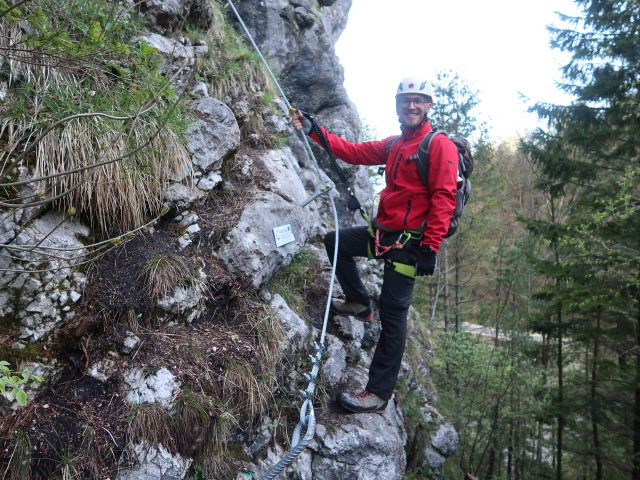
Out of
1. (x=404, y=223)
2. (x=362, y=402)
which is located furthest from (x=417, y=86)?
(x=362, y=402)

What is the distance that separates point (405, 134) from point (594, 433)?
8.98 meters

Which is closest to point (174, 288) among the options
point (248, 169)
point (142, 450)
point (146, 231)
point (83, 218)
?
point (146, 231)

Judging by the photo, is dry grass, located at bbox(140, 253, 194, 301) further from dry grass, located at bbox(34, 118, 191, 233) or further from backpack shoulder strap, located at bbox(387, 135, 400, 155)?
backpack shoulder strap, located at bbox(387, 135, 400, 155)

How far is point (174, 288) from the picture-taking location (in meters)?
3.61

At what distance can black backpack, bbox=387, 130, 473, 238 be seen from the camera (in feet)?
12.9

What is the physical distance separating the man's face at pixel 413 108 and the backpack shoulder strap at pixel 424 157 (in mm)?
239

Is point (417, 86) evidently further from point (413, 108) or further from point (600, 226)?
point (600, 226)

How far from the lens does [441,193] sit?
148 inches

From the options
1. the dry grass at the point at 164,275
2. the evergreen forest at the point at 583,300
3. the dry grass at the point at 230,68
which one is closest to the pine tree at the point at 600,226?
the evergreen forest at the point at 583,300

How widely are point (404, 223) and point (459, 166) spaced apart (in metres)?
0.82

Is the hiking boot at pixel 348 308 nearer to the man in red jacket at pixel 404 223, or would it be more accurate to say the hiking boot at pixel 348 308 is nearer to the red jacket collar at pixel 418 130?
the man in red jacket at pixel 404 223

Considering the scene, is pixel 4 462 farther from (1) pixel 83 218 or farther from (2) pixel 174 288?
(1) pixel 83 218

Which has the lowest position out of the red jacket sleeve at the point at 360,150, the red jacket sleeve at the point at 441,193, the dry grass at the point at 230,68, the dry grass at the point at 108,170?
the dry grass at the point at 108,170

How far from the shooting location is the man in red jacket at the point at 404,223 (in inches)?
149
